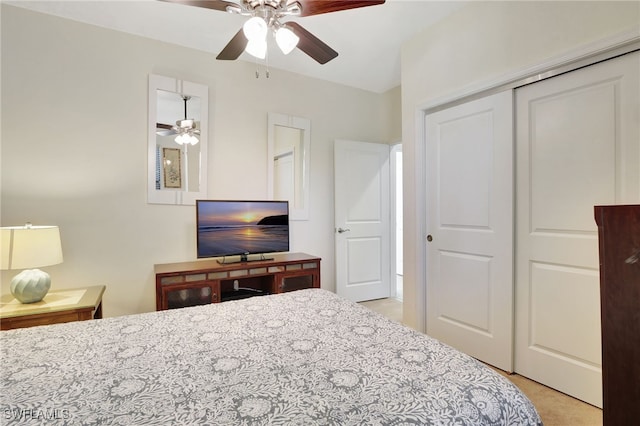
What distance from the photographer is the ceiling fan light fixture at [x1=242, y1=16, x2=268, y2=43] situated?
1.65 metres

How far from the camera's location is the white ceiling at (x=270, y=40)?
2.45 meters

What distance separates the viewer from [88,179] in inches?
104

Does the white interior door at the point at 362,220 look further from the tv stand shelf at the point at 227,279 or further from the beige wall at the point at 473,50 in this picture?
the beige wall at the point at 473,50

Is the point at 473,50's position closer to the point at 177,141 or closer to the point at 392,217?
the point at 392,217

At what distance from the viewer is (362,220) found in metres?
3.96

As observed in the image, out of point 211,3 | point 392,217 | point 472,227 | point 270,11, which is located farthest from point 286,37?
point 392,217

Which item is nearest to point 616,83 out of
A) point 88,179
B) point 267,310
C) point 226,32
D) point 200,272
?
point 267,310

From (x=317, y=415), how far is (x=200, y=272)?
7.05 ft

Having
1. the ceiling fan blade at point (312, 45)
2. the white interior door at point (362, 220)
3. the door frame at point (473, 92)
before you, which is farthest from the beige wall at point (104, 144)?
the door frame at point (473, 92)

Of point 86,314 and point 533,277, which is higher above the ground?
point 533,277

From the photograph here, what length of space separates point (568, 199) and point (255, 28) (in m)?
2.08

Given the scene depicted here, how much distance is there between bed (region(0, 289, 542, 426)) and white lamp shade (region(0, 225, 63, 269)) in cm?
91

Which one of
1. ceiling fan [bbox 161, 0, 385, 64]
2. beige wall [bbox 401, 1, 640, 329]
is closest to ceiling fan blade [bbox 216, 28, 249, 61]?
ceiling fan [bbox 161, 0, 385, 64]

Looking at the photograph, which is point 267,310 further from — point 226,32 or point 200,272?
point 226,32
